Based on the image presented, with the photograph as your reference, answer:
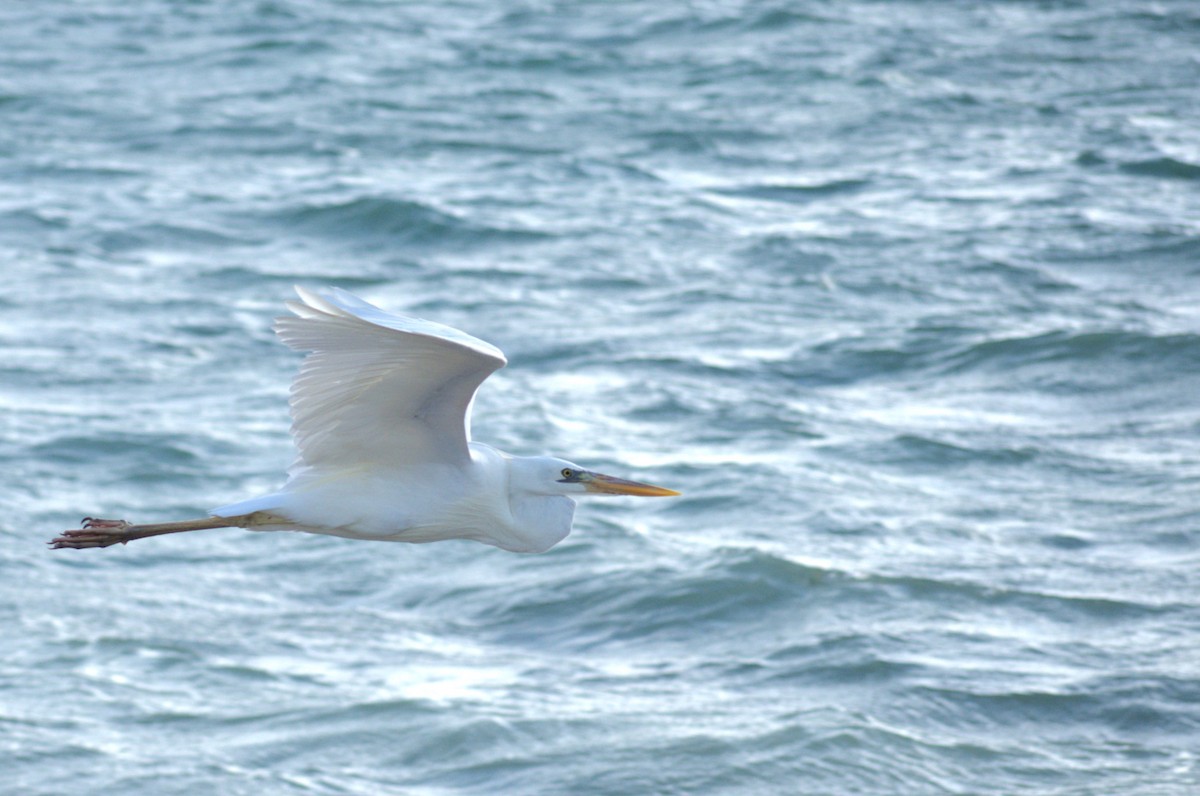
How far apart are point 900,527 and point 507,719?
3226 millimetres

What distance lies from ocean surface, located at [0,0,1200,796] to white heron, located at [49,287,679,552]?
12.5ft

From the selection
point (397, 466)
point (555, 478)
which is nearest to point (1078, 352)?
point (555, 478)

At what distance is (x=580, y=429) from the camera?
12406mm

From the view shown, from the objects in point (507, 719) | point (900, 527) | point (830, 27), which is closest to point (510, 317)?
point (900, 527)

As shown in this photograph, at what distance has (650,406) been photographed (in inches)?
501

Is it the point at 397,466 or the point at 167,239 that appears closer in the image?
the point at 397,466

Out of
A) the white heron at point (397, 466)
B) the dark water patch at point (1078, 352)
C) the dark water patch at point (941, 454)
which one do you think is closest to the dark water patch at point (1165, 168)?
the dark water patch at point (1078, 352)

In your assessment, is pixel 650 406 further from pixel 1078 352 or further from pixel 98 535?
pixel 98 535

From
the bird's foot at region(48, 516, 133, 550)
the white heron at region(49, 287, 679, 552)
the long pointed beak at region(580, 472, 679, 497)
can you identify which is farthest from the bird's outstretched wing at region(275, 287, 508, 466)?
the bird's foot at region(48, 516, 133, 550)

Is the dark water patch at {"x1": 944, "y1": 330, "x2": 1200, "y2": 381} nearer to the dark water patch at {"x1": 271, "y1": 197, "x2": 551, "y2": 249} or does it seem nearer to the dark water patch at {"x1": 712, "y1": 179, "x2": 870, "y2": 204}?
the dark water patch at {"x1": 712, "y1": 179, "x2": 870, "y2": 204}

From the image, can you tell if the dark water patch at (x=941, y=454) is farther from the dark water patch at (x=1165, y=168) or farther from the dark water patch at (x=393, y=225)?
the dark water patch at (x=1165, y=168)

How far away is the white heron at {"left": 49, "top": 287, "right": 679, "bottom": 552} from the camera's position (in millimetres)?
5168

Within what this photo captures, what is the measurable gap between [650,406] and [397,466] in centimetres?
704

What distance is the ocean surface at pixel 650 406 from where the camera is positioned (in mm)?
9750
